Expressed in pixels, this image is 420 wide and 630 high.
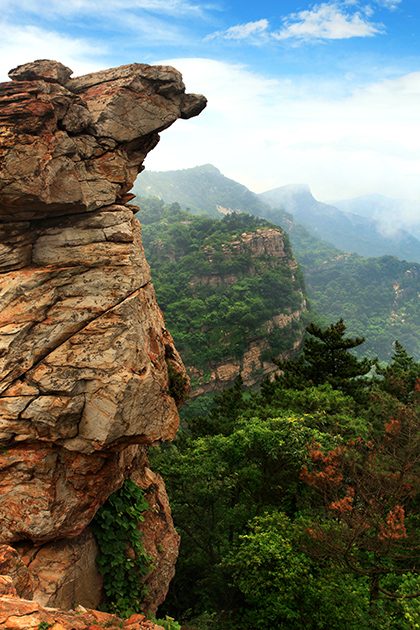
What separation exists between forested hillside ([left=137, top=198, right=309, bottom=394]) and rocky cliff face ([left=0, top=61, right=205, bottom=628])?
174 feet

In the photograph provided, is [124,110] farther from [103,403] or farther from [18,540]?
[18,540]

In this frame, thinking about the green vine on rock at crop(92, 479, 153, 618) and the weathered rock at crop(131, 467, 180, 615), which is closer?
the green vine on rock at crop(92, 479, 153, 618)

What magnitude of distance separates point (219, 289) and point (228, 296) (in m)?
3.18

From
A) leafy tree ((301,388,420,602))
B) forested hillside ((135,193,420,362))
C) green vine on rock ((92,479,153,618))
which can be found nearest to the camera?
green vine on rock ((92,479,153,618))

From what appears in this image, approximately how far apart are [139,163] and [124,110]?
132 centimetres

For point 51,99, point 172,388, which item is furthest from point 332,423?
point 51,99

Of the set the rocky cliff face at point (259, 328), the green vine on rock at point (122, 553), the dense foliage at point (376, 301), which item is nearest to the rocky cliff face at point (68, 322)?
the green vine on rock at point (122, 553)

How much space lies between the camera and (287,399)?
16.9m

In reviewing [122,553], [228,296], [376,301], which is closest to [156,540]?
[122,553]

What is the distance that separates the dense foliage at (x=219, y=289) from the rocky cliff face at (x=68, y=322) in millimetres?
55216

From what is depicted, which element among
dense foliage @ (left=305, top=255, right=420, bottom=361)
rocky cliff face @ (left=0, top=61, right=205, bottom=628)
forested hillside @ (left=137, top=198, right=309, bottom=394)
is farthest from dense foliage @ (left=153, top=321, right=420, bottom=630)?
dense foliage @ (left=305, top=255, right=420, bottom=361)

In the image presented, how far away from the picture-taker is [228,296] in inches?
2982

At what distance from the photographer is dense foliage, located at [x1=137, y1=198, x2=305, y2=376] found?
66.5 m

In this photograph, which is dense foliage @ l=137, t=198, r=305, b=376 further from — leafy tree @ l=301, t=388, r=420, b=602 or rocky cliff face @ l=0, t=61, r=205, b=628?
rocky cliff face @ l=0, t=61, r=205, b=628
